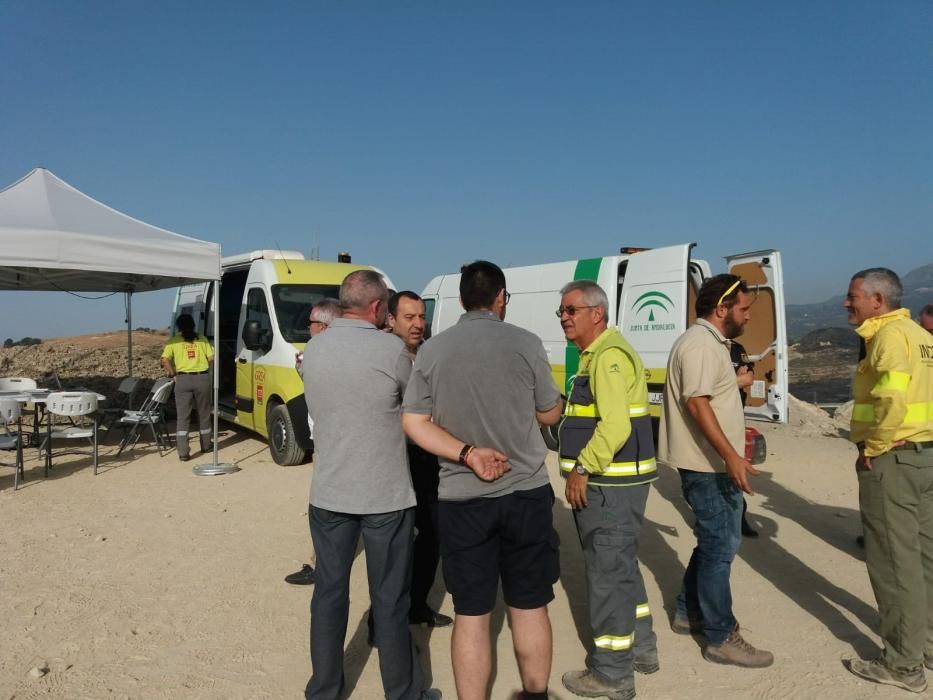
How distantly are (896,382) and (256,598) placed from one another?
3.70 metres

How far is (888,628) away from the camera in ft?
10.6

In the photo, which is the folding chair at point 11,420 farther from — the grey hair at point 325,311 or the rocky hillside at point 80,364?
the rocky hillside at point 80,364

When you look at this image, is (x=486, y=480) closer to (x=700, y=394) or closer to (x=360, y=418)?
(x=360, y=418)

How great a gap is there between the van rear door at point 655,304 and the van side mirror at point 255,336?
4262 millimetres

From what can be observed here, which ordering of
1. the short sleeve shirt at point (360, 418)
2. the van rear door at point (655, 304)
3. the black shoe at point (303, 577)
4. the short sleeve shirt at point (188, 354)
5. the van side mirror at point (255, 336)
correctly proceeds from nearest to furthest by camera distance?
the short sleeve shirt at point (360, 418), the black shoe at point (303, 577), the van rear door at point (655, 304), the van side mirror at point (255, 336), the short sleeve shirt at point (188, 354)

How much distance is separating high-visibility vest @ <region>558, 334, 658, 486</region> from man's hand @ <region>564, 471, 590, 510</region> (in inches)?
1.9

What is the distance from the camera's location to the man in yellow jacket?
316cm

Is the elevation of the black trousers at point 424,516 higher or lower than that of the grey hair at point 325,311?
lower

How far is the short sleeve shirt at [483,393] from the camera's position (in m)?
2.63

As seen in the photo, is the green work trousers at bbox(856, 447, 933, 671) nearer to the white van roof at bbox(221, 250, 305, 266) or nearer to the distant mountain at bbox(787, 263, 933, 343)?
the white van roof at bbox(221, 250, 305, 266)

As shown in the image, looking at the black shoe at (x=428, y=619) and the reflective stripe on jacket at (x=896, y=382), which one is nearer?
the reflective stripe on jacket at (x=896, y=382)

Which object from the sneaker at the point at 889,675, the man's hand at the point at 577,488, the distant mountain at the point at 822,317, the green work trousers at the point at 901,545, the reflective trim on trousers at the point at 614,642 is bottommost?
the sneaker at the point at 889,675

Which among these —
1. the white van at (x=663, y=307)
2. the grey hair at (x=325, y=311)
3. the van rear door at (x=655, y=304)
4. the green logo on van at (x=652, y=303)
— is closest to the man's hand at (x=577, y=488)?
the grey hair at (x=325, y=311)

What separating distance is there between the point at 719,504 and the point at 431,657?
1.62 m
